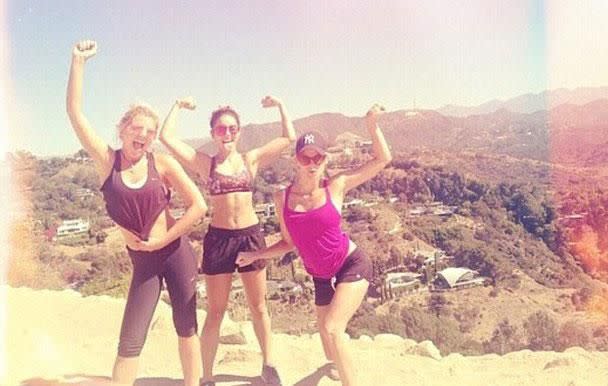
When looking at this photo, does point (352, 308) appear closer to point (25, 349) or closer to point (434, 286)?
point (25, 349)

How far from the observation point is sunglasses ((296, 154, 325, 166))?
3506mm

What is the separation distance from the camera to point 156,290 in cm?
332

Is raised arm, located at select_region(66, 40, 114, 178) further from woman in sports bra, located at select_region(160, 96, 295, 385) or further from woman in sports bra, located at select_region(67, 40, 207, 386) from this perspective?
woman in sports bra, located at select_region(160, 96, 295, 385)

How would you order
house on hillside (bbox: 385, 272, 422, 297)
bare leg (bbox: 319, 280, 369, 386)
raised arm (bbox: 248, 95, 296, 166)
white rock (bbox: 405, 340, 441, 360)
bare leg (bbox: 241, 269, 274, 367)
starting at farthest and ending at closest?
house on hillside (bbox: 385, 272, 422, 297), white rock (bbox: 405, 340, 441, 360), raised arm (bbox: 248, 95, 296, 166), bare leg (bbox: 241, 269, 274, 367), bare leg (bbox: 319, 280, 369, 386)

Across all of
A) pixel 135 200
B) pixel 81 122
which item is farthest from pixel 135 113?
pixel 135 200

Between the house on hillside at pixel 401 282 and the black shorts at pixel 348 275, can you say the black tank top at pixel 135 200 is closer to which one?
the black shorts at pixel 348 275

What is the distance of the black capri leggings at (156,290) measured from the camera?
3264 millimetres

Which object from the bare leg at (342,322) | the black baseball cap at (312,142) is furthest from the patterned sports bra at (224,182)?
the bare leg at (342,322)

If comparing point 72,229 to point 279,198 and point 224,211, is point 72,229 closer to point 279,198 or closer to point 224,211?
point 224,211

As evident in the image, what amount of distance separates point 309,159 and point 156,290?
Result: 1.04m

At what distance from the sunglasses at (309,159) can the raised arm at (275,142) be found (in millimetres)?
436

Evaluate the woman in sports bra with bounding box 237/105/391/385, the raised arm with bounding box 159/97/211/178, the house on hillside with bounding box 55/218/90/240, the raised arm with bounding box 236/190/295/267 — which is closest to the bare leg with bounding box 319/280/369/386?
the woman in sports bra with bounding box 237/105/391/385

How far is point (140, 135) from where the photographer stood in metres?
3.30

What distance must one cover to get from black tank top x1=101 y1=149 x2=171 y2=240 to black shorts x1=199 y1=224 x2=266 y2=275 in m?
0.48
